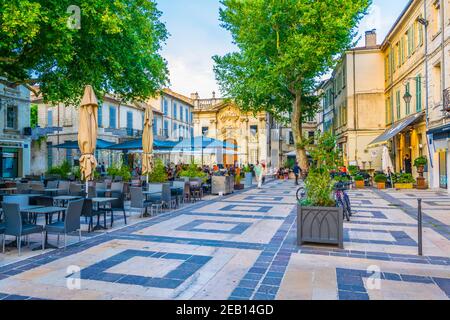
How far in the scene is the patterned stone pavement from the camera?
3.90 m

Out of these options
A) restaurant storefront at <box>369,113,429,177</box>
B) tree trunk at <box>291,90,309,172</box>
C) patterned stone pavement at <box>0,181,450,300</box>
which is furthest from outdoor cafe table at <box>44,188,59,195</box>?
tree trunk at <box>291,90,309,172</box>

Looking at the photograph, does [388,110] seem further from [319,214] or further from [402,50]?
[319,214]

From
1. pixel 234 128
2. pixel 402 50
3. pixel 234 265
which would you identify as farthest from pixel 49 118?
pixel 234 265

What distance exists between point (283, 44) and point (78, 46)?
479 inches

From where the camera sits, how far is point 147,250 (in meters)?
5.78

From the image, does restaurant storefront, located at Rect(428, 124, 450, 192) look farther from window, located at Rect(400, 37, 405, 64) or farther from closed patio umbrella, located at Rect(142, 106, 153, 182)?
closed patio umbrella, located at Rect(142, 106, 153, 182)

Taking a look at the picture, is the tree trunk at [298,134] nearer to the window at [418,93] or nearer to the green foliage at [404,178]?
the green foliage at [404,178]

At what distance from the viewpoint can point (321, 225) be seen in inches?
232

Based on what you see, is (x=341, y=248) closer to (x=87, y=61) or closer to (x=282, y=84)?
(x=87, y=61)

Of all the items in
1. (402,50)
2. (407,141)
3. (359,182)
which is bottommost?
(359,182)

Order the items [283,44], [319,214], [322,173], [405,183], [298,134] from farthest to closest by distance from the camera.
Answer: [298,134] < [283,44] < [405,183] < [322,173] < [319,214]

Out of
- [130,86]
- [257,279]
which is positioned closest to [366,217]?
[257,279]

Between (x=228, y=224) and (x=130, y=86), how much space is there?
917 cm

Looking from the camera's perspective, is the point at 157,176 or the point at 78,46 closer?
the point at 157,176
